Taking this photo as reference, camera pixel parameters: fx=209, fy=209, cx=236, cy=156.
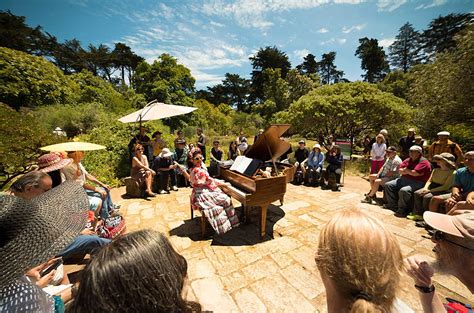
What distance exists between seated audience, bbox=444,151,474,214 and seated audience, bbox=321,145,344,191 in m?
2.81

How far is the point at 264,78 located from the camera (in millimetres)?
38438

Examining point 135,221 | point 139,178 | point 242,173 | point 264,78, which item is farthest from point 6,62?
point 264,78

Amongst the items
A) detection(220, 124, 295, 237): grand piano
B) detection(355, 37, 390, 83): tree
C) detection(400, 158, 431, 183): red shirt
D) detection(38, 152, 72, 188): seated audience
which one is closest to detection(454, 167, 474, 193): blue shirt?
detection(400, 158, 431, 183): red shirt

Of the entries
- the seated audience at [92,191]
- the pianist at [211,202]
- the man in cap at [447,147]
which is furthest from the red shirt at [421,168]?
the seated audience at [92,191]

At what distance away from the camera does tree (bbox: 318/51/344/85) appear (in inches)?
1980

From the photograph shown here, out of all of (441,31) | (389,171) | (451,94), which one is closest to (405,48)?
(441,31)

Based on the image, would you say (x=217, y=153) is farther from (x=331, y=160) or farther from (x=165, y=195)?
(x=331, y=160)

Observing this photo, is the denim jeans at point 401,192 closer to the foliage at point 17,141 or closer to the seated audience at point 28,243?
the seated audience at point 28,243

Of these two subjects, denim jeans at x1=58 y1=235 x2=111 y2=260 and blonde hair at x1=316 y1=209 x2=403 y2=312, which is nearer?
blonde hair at x1=316 y1=209 x2=403 y2=312

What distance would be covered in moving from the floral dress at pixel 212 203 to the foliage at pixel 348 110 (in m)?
7.73

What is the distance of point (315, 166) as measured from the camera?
22.7 ft

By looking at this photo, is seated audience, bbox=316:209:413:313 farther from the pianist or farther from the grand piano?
the pianist

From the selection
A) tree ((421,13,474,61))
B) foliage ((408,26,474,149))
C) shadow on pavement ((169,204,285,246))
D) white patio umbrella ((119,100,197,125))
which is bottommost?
shadow on pavement ((169,204,285,246))

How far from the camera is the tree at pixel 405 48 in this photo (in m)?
42.9
